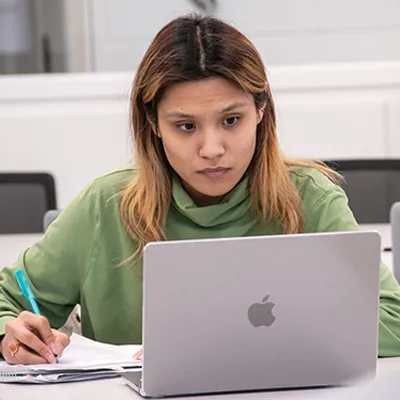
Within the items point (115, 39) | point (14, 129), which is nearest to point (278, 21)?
point (115, 39)

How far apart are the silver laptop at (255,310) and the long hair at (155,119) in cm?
43

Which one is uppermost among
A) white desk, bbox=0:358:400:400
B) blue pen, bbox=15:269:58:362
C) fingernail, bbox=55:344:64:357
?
blue pen, bbox=15:269:58:362

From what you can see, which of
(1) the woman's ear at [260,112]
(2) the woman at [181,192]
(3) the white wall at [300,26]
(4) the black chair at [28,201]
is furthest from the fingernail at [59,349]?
(3) the white wall at [300,26]

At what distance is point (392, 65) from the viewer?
4125mm

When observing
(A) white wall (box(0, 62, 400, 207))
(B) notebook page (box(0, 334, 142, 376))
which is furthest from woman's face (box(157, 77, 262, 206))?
(A) white wall (box(0, 62, 400, 207))

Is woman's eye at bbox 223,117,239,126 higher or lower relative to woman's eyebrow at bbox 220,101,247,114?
lower

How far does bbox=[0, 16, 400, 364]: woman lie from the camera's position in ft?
5.15

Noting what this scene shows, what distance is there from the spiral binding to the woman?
0.09m

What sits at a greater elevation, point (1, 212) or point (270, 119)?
point (270, 119)

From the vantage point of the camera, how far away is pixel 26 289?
1631 mm

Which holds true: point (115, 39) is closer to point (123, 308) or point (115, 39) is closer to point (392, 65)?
point (392, 65)

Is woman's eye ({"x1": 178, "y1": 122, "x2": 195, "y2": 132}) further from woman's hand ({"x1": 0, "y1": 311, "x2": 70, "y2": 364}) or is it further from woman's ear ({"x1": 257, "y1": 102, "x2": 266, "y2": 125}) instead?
woman's hand ({"x1": 0, "y1": 311, "x2": 70, "y2": 364})

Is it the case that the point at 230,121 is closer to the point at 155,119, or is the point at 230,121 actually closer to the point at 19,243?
the point at 155,119

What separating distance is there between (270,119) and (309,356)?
55cm
